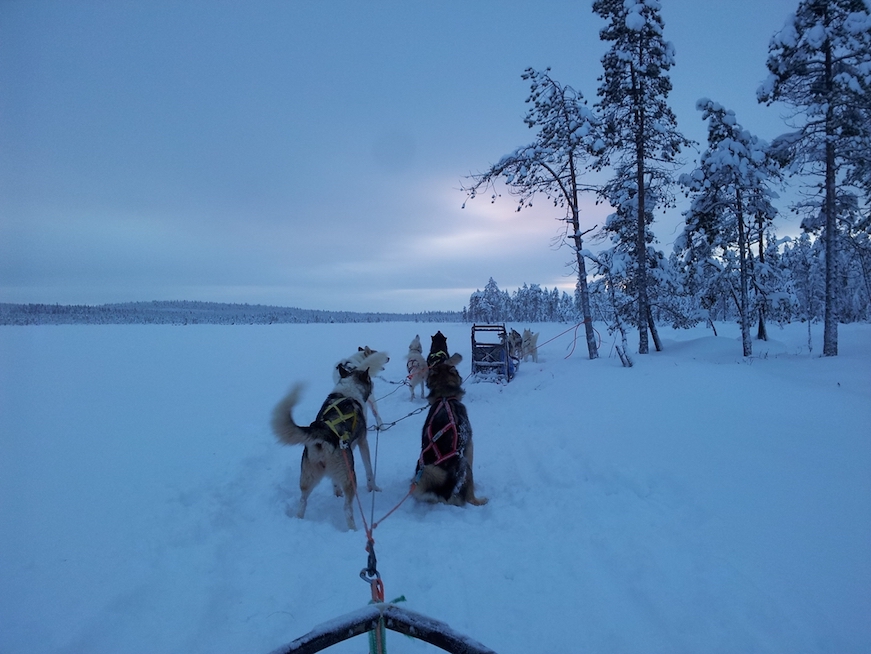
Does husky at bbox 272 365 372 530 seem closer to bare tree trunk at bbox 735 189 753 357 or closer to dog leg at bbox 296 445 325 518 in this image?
dog leg at bbox 296 445 325 518

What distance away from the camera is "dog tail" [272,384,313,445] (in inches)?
150

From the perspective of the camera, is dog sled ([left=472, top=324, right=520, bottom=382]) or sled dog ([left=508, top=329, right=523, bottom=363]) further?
sled dog ([left=508, top=329, right=523, bottom=363])

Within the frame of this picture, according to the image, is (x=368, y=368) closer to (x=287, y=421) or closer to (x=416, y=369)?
(x=287, y=421)

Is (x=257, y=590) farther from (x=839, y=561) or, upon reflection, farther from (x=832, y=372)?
(x=832, y=372)

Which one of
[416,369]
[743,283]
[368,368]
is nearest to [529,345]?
[416,369]

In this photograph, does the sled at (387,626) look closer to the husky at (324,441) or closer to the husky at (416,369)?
the husky at (324,441)

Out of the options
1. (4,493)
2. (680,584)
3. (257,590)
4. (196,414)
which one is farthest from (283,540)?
(196,414)

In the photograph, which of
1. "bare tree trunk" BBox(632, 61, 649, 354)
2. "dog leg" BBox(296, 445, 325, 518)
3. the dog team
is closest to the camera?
the dog team

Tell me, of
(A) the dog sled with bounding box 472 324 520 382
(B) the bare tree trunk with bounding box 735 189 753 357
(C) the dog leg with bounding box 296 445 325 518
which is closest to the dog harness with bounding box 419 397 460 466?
(C) the dog leg with bounding box 296 445 325 518

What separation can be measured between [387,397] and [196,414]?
525cm

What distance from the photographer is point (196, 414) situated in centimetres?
759

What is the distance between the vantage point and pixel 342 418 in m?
4.41

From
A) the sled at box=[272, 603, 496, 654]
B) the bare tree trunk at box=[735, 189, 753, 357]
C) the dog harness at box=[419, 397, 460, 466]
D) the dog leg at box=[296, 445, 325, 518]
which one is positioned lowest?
the dog leg at box=[296, 445, 325, 518]

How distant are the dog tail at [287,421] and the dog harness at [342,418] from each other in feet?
1.25
